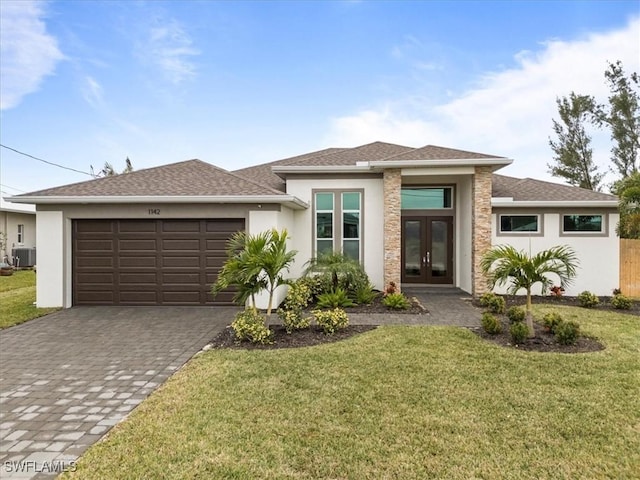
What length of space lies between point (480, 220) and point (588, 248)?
431 cm

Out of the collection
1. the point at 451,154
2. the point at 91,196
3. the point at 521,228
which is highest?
the point at 451,154

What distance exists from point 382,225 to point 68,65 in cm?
1515

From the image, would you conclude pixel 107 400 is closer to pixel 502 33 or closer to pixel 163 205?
pixel 163 205

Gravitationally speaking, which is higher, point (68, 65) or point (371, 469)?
point (68, 65)

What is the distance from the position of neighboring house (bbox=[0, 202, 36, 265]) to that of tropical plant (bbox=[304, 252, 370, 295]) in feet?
71.6

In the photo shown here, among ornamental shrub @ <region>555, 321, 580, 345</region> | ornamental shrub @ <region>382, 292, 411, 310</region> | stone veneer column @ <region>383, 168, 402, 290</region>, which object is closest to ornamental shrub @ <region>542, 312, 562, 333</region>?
ornamental shrub @ <region>555, 321, 580, 345</region>

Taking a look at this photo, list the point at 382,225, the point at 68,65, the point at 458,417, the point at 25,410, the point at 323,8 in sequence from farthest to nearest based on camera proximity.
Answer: the point at 68,65, the point at 323,8, the point at 382,225, the point at 25,410, the point at 458,417

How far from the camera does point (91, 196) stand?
389 inches

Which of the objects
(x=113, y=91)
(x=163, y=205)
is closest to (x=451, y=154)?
(x=163, y=205)

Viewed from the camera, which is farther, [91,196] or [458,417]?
[91,196]

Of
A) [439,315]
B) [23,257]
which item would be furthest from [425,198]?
[23,257]

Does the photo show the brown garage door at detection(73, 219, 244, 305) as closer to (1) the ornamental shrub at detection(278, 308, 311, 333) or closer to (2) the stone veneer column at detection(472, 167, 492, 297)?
(1) the ornamental shrub at detection(278, 308, 311, 333)

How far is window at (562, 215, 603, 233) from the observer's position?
39.9 feet

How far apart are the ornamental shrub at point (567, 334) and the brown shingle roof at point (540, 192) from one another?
6.56m
